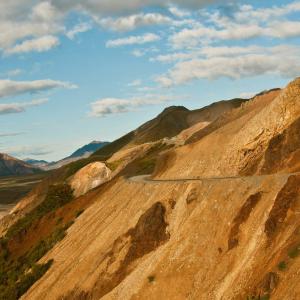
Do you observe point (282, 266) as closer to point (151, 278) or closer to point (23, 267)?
point (151, 278)

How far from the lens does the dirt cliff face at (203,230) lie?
25.2 meters

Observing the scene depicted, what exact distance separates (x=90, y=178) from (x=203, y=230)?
4917 centimetres

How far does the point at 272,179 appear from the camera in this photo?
29234mm

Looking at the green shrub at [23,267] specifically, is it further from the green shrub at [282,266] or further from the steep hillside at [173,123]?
the steep hillside at [173,123]

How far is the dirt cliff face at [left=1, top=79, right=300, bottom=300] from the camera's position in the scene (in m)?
25.2

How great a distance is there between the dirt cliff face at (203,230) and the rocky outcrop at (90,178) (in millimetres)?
26458

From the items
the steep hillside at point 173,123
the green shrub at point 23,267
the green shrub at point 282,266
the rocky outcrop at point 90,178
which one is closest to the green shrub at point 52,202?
the rocky outcrop at point 90,178

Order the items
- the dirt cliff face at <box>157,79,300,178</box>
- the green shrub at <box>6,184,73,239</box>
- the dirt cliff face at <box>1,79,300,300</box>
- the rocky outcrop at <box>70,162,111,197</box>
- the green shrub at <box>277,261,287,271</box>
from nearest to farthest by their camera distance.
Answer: the green shrub at <box>277,261,287,271</box>, the dirt cliff face at <box>1,79,300,300</box>, the dirt cliff face at <box>157,79,300,178</box>, the green shrub at <box>6,184,73,239</box>, the rocky outcrop at <box>70,162,111,197</box>

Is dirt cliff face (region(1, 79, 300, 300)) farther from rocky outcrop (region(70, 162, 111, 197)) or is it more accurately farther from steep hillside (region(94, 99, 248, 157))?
steep hillside (region(94, 99, 248, 157))

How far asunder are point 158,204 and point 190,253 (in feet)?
20.8

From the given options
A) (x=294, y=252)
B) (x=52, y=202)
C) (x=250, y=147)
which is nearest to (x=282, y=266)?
(x=294, y=252)

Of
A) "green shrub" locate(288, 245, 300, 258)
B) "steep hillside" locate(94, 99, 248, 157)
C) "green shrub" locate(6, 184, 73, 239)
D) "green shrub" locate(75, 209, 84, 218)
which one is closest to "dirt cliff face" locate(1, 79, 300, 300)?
"green shrub" locate(288, 245, 300, 258)

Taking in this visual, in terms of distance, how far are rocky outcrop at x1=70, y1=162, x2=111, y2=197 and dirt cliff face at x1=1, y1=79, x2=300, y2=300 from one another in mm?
26458

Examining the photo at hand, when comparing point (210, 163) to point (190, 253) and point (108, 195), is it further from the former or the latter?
point (190, 253)
